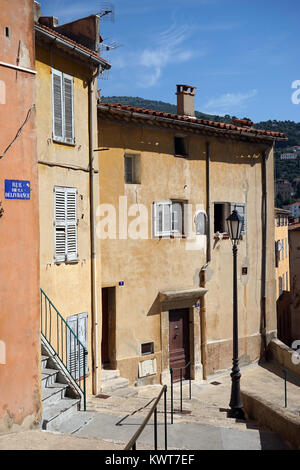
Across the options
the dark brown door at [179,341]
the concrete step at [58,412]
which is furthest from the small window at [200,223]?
the concrete step at [58,412]

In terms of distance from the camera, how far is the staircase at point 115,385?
13.2 meters

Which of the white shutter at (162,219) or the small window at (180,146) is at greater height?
the small window at (180,146)

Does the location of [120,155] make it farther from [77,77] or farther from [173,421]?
[173,421]

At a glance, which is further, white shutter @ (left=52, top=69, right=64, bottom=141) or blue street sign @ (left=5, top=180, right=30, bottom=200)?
white shutter @ (left=52, top=69, right=64, bottom=141)

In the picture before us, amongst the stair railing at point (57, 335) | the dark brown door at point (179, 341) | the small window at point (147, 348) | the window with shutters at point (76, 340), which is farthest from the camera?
the dark brown door at point (179, 341)

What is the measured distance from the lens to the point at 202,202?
1747cm

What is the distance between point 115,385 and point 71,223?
487 cm

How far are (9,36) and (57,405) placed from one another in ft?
21.0

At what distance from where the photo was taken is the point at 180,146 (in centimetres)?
1719

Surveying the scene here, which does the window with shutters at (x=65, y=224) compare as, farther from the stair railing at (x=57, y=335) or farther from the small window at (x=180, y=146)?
the small window at (x=180, y=146)

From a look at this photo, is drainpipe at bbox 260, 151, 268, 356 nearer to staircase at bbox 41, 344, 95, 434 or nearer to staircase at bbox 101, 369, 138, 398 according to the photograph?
staircase at bbox 101, 369, 138, 398

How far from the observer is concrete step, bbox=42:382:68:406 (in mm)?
8821

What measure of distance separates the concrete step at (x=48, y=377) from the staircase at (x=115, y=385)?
3.72 metres

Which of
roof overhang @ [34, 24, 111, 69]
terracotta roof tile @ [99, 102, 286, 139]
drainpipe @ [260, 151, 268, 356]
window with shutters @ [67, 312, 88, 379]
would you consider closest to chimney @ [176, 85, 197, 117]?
terracotta roof tile @ [99, 102, 286, 139]
